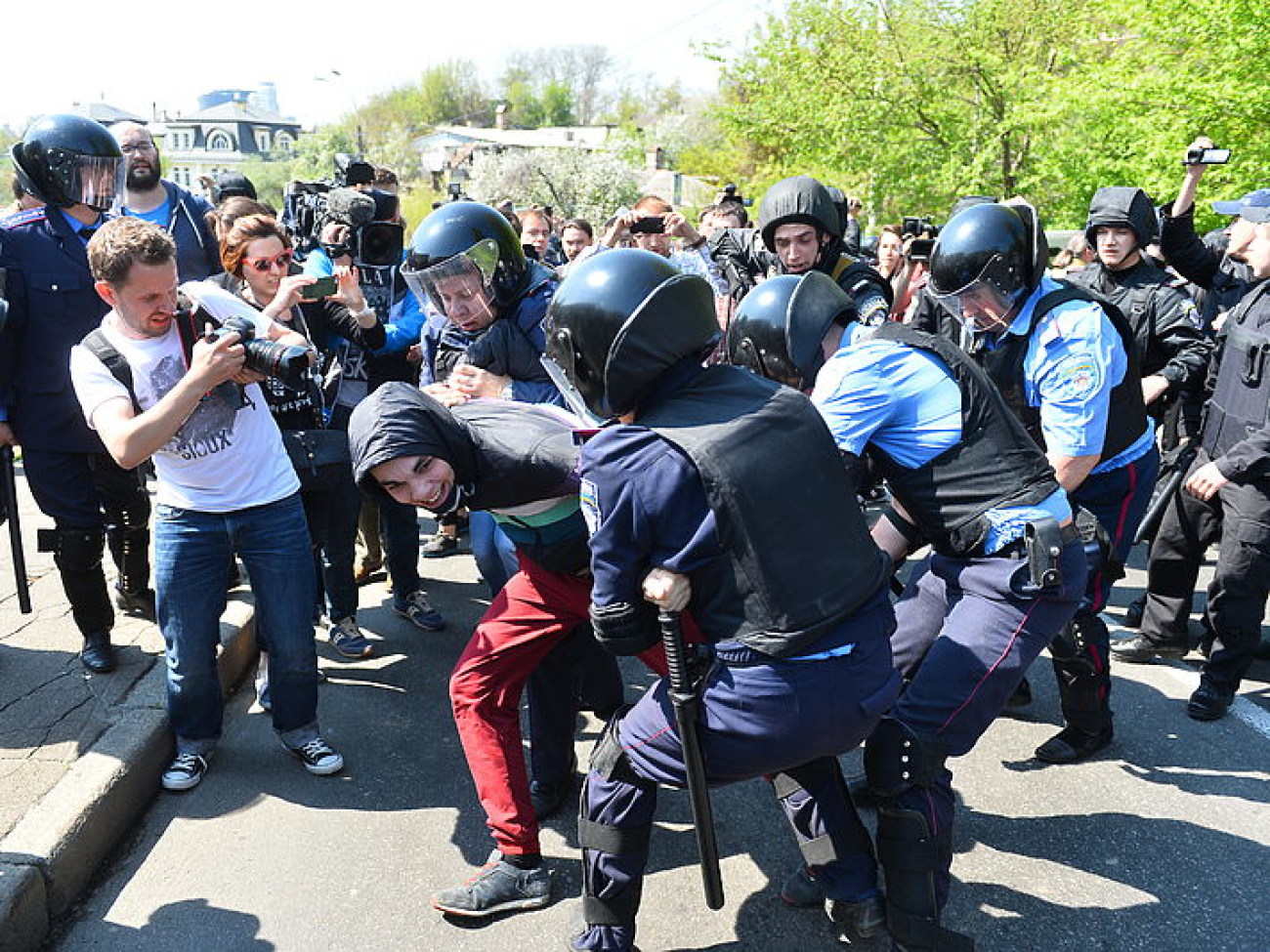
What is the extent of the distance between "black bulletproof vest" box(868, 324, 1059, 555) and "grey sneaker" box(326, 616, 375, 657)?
2707 millimetres

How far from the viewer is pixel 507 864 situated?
282 centimetres

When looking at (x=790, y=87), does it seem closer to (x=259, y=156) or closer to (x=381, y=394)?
(x=381, y=394)

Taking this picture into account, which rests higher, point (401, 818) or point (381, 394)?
point (381, 394)

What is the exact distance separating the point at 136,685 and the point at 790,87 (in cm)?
1814

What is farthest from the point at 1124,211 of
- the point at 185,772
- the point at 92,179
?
the point at 185,772

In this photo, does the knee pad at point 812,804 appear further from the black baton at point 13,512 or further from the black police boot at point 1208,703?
the black baton at point 13,512

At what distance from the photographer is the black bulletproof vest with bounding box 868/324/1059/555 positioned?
2.58 m

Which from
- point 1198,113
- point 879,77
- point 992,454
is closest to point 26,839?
point 992,454

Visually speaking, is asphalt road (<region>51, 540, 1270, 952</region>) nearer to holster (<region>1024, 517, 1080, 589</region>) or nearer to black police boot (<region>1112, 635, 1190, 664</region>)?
black police boot (<region>1112, 635, 1190, 664</region>)

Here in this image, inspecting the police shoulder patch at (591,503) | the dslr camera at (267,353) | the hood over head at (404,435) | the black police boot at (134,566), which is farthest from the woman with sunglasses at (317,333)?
the police shoulder patch at (591,503)

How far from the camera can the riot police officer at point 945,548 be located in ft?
8.30

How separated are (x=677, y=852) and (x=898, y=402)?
157 centimetres

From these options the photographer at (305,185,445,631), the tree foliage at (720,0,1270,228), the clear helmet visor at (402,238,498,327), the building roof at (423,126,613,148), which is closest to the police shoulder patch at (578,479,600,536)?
the clear helmet visor at (402,238,498,327)

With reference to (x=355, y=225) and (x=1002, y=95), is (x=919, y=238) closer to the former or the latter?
(x=355, y=225)
